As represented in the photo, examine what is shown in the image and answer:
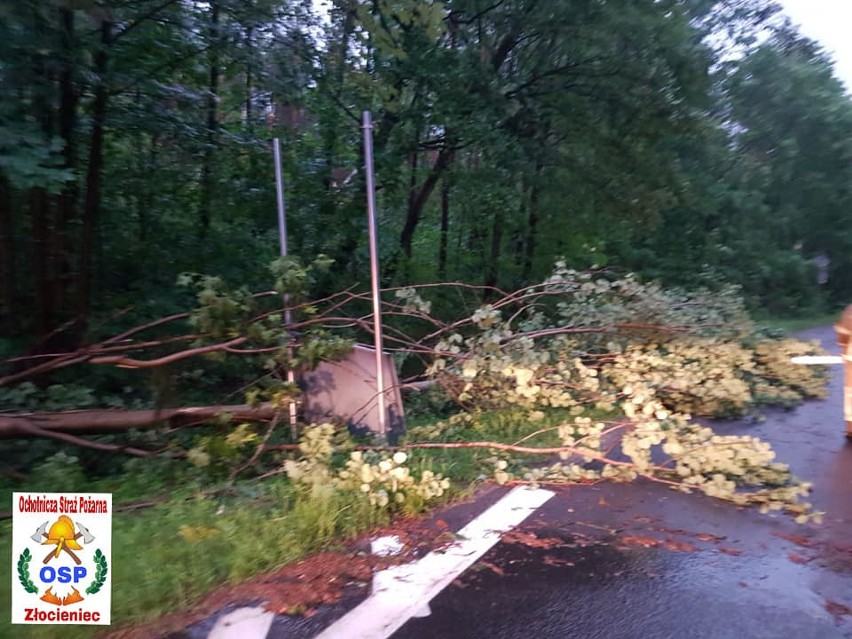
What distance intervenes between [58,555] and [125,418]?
292cm

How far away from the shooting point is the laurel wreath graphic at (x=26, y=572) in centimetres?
334

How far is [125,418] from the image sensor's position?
20.1ft

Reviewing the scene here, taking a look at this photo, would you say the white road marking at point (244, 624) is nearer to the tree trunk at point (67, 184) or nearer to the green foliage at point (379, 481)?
the green foliage at point (379, 481)

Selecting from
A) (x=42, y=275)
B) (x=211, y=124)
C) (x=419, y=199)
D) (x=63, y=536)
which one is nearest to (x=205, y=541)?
(x=63, y=536)

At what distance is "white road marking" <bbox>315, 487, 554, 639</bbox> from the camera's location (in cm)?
370

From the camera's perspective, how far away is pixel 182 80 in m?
9.85

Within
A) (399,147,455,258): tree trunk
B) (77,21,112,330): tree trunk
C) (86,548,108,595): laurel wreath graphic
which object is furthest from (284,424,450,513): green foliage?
(399,147,455,258): tree trunk

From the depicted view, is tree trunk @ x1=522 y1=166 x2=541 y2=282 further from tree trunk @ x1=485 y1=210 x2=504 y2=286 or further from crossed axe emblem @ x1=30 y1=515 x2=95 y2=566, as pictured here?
crossed axe emblem @ x1=30 y1=515 x2=95 y2=566

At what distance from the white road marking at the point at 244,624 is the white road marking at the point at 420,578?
30 centimetres

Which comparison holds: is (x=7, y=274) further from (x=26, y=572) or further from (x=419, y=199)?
(x=419, y=199)

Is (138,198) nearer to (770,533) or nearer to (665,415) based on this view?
(665,415)

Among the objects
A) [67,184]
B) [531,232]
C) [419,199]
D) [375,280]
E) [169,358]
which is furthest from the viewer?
[531,232]

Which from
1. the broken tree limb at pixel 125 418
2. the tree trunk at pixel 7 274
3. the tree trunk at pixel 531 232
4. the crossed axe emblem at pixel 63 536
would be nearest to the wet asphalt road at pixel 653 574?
the crossed axe emblem at pixel 63 536

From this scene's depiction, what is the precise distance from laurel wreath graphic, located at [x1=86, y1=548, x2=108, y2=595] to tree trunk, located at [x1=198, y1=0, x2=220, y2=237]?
7.36 metres
